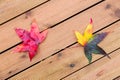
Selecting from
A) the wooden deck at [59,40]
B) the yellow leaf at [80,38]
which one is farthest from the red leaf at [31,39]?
the yellow leaf at [80,38]

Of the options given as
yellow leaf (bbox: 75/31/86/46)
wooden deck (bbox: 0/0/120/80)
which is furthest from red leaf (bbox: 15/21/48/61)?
yellow leaf (bbox: 75/31/86/46)

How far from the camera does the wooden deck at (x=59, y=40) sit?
168cm

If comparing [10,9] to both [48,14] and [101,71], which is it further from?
[101,71]

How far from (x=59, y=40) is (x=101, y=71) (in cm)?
30

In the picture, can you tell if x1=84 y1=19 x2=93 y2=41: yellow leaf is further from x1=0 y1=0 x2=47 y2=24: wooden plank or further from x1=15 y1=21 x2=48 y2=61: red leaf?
x1=0 y1=0 x2=47 y2=24: wooden plank

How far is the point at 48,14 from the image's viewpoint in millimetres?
1729

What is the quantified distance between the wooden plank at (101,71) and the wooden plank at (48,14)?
329 millimetres

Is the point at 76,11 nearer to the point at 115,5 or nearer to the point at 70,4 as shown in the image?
the point at 70,4

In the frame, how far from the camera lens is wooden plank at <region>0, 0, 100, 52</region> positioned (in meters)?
1.71

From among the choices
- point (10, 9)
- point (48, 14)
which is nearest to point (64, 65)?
point (48, 14)

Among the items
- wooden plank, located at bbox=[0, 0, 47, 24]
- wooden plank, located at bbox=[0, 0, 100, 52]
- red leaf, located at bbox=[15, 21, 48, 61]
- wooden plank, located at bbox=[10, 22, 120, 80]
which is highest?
wooden plank, located at bbox=[0, 0, 47, 24]

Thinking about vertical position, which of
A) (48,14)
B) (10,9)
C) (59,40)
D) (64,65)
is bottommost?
(64,65)

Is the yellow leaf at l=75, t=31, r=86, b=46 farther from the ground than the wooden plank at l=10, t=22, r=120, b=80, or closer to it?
farther from the ground

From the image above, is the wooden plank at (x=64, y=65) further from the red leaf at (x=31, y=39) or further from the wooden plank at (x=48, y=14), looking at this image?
the wooden plank at (x=48, y=14)
